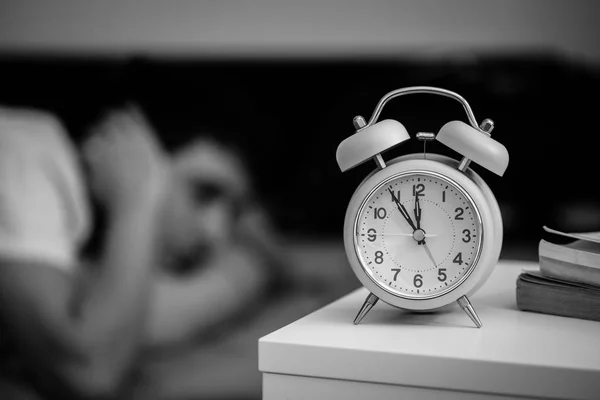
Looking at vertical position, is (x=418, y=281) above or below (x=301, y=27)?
below

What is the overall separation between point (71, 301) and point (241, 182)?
1012 mm

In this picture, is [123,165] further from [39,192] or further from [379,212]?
[379,212]

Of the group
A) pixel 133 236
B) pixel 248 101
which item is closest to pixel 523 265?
pixel 248 101

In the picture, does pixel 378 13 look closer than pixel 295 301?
Yes

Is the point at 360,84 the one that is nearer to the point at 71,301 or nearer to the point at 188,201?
the point at 188,201

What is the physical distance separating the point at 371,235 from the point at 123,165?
2376 mm

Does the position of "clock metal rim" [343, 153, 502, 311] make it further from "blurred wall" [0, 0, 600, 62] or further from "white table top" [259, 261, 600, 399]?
Result: "blurred wall" [0, 0, 600, 62]

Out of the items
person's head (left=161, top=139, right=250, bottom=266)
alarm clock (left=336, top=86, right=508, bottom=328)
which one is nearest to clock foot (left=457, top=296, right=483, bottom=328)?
alarm clock (left=336, top=86, right=508, bottom=328)

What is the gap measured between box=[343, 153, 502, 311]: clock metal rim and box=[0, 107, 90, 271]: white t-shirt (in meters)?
2.35

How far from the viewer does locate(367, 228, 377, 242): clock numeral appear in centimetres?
76

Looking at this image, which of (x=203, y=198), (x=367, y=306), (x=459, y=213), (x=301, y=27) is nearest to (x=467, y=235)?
(x=459, y=213)

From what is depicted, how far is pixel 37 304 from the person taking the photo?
9.59 feet

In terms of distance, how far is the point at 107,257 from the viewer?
2865mm

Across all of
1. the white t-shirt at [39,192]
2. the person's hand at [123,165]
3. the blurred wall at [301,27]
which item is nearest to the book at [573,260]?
the blurred wall at [301,27]
